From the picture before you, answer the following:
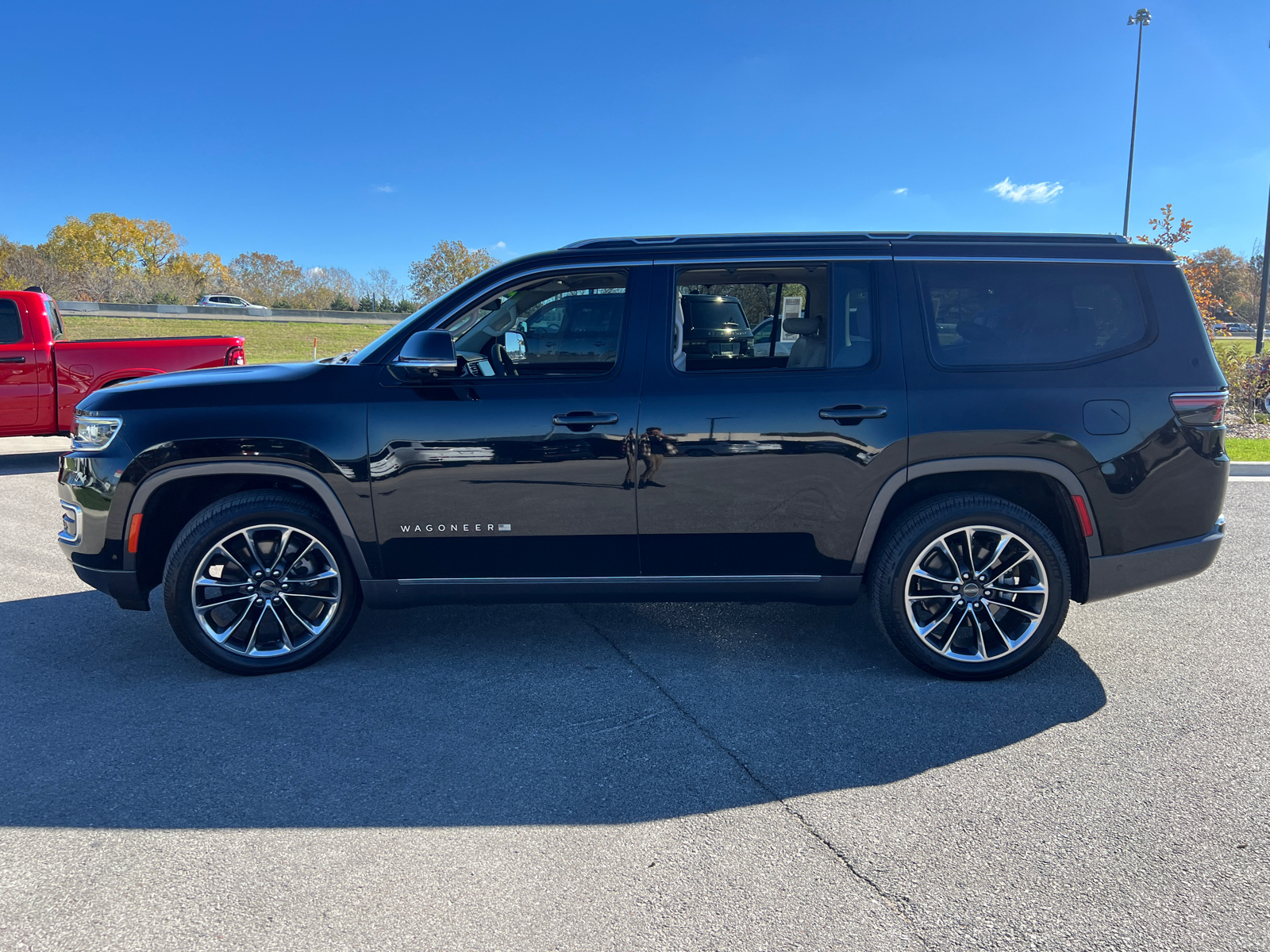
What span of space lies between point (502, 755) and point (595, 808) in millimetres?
519

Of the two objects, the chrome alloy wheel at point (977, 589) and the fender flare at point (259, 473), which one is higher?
the fender flare at point (259, 473)

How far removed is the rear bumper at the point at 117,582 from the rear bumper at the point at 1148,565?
4445mm

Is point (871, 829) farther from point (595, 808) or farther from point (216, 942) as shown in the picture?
point (216, 942)

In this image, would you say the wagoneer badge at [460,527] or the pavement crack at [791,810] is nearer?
the pavement crack at [791,810]

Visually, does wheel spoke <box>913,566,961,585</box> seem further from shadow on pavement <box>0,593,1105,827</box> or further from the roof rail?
the roof rail

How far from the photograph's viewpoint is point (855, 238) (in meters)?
4.12

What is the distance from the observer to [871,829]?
2.83 m

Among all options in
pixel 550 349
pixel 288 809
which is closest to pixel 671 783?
pixel 288 809

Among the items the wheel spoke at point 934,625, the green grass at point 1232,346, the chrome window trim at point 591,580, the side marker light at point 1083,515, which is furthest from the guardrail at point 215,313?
the side marker light at point 1083,515

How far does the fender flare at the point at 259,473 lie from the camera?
3963 mm

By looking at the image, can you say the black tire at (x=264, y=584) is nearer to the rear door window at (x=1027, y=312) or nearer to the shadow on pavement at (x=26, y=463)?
the rear door window at (x=1027, y=312)

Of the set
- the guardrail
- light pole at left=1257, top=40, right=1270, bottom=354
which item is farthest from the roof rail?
the guardrail

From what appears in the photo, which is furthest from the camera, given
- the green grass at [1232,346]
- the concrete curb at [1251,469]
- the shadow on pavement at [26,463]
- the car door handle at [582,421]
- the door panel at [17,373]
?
the green grass at [1232,346]

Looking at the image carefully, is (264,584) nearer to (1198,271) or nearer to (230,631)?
(230,631)
